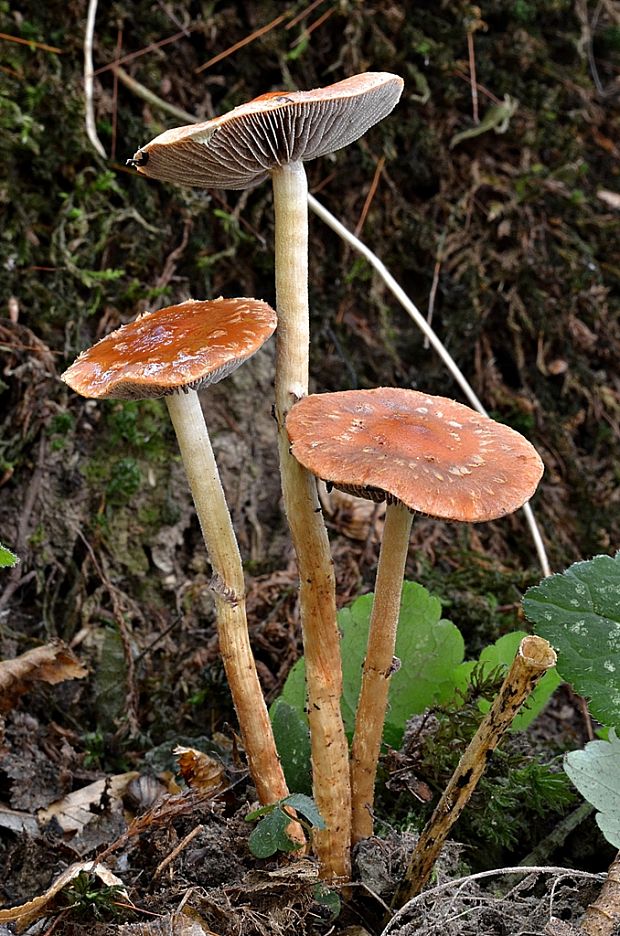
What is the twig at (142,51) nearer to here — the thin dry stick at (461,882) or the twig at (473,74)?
the twig at (473,74)

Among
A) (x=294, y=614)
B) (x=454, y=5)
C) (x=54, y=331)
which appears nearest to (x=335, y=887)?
(x=294, y=614)

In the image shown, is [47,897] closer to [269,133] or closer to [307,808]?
[307,808]

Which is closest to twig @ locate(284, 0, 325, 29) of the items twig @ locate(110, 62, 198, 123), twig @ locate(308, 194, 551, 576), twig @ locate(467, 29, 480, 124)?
twig @ locate(110, 62, 198, 123)

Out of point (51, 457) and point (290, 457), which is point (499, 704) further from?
point (51, 457)

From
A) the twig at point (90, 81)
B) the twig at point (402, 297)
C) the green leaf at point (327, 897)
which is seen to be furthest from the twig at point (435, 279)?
the green leaf at point (327, 897)

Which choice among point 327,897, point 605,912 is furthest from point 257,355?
point 605,912
